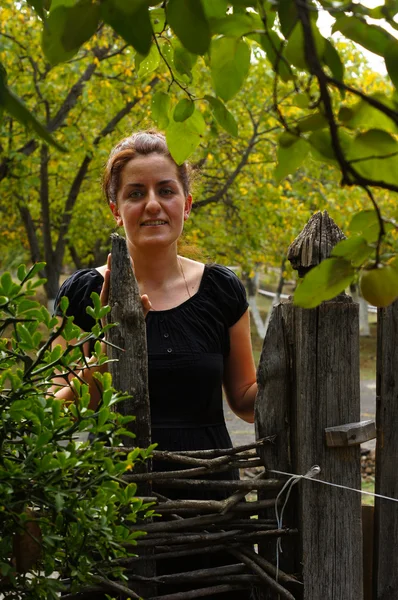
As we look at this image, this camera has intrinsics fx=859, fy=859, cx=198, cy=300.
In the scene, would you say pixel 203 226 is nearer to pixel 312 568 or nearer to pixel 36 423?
pixel 312 568

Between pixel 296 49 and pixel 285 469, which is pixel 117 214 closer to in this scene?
pixel 285 469

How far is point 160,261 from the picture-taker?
3.12 m

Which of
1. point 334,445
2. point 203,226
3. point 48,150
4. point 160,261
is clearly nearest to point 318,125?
point 334,445

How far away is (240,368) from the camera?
3.18m

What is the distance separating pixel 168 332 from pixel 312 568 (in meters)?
0.92

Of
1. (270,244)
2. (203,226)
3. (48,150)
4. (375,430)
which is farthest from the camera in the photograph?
(270,244)

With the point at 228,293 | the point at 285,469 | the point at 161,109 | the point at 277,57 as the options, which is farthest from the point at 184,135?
the point at 228,293

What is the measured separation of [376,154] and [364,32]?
5.4 inches

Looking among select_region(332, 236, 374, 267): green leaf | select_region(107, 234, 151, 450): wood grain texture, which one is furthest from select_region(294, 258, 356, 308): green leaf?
select_region(107, 234, 151, 450): wood grain texture

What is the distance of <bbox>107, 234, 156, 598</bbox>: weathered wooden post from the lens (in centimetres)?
254

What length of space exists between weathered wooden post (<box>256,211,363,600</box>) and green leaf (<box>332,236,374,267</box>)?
158 cm

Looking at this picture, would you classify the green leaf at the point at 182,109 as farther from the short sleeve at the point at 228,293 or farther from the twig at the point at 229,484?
the short sleeve at the point at 228,293

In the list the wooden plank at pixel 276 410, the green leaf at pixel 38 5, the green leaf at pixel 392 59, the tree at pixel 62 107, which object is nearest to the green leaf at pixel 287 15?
the green leaf at pixel 392 59

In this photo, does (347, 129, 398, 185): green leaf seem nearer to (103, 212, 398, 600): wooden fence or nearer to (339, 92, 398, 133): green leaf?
(339, 92, 398, 133): green leaf
